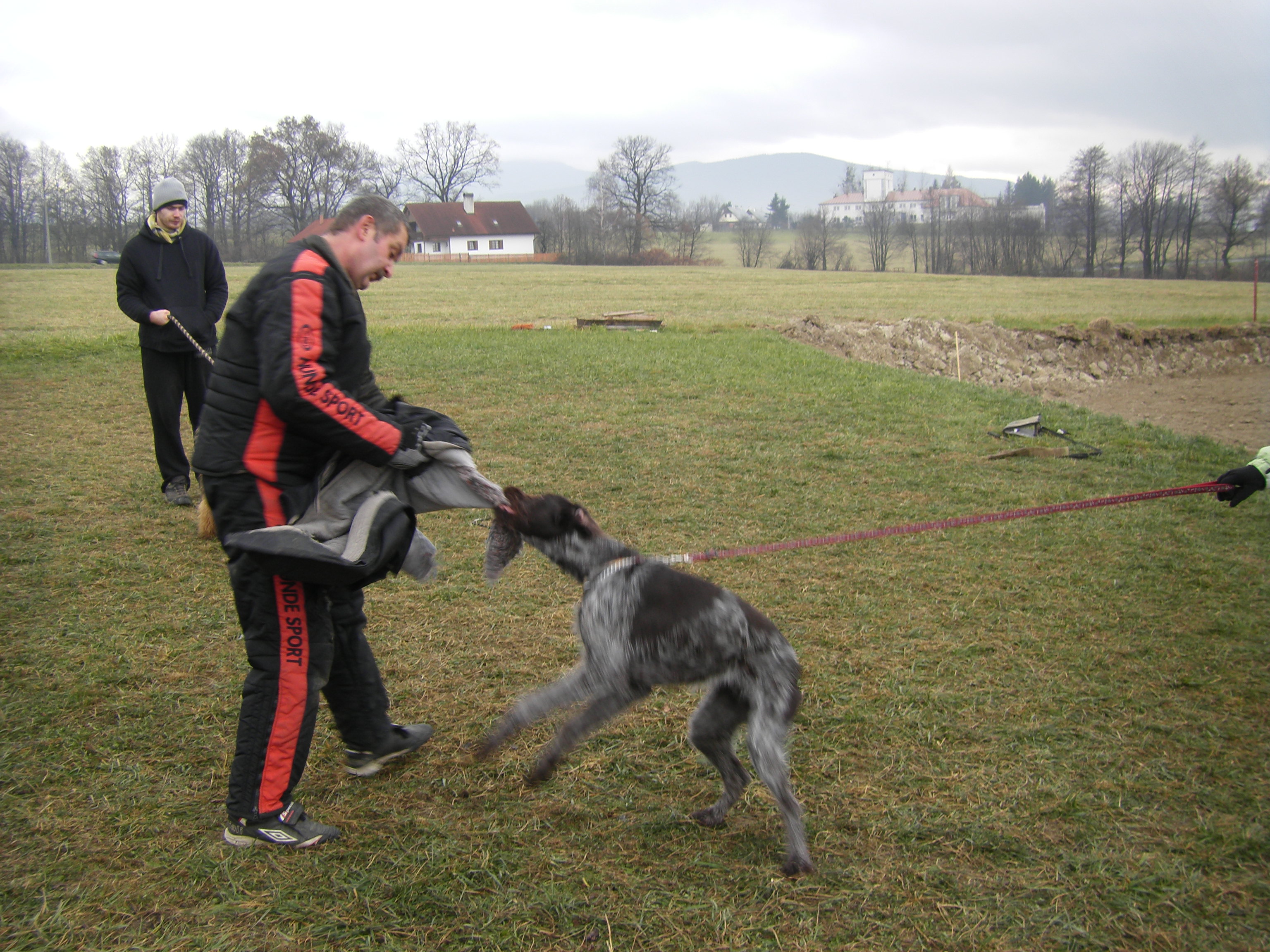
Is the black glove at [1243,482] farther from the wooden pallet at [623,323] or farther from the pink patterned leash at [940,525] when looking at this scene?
the wooden pallet at [623,323]

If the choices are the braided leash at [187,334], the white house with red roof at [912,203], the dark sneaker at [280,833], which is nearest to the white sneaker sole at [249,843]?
the dark sneaker at [280,833]

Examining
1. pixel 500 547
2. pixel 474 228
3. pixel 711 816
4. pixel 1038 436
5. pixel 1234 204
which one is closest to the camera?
pixel 711 816

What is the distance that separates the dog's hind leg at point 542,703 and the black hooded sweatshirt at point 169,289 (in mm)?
5093

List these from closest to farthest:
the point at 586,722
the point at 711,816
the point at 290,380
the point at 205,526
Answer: the point at 290,380 < the point at 586,722 < the point at 711,816 < the point at 205,526

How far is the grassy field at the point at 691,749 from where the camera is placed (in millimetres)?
2789

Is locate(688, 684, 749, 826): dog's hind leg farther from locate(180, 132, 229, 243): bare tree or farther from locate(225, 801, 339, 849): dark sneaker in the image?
locate(180, 132, 229, 243): bare tree

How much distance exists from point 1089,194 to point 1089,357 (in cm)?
4698

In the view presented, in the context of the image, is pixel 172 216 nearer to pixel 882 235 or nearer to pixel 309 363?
pixel 309 363

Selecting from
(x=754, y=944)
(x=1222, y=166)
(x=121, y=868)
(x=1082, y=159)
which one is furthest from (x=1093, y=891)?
(x=1082, y=159)

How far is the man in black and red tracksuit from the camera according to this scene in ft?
9.14

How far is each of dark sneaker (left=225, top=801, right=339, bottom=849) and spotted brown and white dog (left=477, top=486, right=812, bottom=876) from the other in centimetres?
67

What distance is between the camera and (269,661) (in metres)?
2.96

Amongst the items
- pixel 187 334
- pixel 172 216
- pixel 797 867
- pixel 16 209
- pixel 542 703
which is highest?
pixel 16 209

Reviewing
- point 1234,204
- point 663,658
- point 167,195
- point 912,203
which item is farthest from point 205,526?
point 912,203
